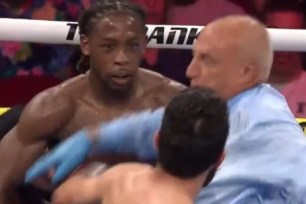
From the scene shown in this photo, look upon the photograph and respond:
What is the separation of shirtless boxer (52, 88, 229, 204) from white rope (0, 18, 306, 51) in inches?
35.3

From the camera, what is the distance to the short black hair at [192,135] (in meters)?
1.30

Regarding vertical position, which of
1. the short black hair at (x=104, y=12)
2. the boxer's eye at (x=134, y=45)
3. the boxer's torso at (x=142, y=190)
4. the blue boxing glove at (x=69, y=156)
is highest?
the boxer's torso at (x=142, y=190)

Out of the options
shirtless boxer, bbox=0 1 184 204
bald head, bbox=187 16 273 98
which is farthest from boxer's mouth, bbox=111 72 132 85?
bald head, bbox=187 16 273 98

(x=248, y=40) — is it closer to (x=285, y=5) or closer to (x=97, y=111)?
(x=97, y=111)

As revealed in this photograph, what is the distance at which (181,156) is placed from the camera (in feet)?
4.27

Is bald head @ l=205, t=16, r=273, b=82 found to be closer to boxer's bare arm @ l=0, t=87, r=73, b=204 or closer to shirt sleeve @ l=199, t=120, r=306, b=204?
shirt sleeve @ l=199, t=120, r=306, b=204

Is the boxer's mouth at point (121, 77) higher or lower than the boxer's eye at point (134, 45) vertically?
lower

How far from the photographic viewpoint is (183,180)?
1.32 metres

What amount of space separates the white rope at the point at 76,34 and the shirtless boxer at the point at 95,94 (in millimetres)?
196

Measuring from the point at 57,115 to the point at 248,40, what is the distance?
19.1 inches

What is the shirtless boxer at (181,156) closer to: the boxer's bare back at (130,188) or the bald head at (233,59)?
the boxer's bare back at (130,188)

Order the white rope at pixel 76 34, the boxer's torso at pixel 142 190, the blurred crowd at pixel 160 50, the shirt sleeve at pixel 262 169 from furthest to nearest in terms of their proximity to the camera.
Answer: the blurred crowd at pixel 160 50 < the white rope at pixel 76 34 < the shirt sleeve at pixel 262 169 < the boxer's torso at pixel 142 190

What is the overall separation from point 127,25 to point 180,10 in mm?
737

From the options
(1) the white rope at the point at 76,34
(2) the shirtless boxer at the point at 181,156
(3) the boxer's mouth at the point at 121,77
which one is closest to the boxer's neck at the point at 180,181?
(2) the shirtless boxer at the point at 181,156
